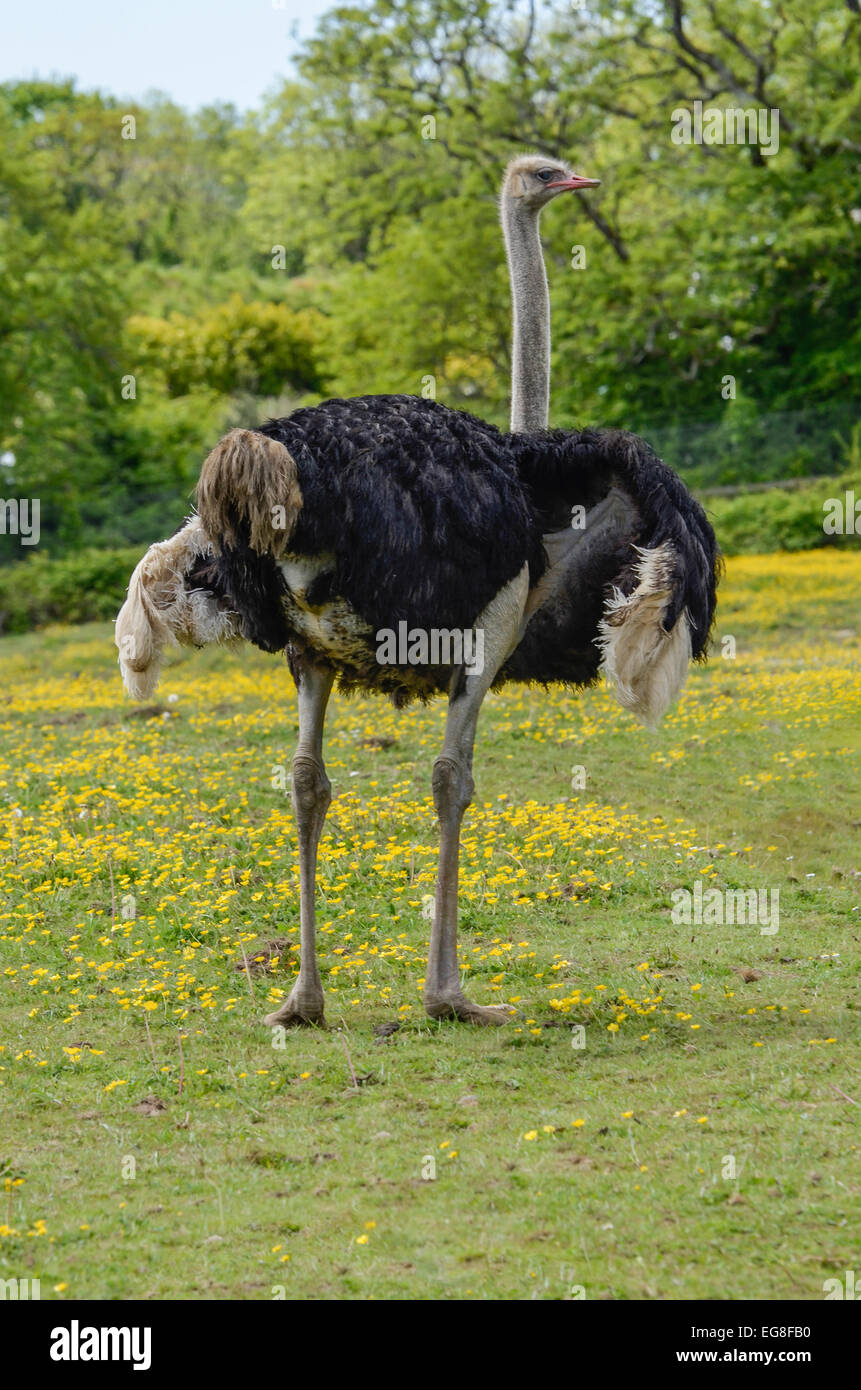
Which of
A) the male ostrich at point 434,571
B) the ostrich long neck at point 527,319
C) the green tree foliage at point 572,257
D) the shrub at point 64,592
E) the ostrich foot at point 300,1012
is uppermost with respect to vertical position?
the green tree foliage at point 572,257

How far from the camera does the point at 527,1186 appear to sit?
16.2 ft

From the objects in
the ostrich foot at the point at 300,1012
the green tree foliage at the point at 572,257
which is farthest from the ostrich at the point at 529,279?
the green tree foliage at the point at 572,257

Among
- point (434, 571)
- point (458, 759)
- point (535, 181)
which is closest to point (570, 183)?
point (535, 181)

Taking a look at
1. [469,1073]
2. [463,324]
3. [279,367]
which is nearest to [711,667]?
[469,1073]

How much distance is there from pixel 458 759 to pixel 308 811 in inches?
25.8

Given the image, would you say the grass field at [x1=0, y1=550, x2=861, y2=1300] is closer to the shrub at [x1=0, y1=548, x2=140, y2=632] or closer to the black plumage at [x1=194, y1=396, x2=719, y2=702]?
the black plumage at [x1=194, y1=396, x2=719, y2=702]

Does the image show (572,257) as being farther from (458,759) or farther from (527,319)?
(458,759)

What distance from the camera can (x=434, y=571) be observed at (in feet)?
19.6

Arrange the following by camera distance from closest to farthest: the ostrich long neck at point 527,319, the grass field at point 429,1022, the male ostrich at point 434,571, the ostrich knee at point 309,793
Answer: the grass field at point 429,1022, the male ostrich at point 434,571, the ostrich knee at point 309,793, the ostrich long neck at point 527,319

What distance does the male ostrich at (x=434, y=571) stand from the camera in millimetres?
5812

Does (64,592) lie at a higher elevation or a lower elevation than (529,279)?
lower

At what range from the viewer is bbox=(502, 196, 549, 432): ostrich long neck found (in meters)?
7.11

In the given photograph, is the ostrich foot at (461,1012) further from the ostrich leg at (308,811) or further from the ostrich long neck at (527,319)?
the ostrich long neck at (527,319)

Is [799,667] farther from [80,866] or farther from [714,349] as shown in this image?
[714,349]
